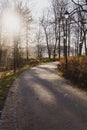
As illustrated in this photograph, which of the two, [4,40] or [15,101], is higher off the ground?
[4,40]

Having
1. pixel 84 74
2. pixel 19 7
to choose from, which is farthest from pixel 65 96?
pixel 19 7

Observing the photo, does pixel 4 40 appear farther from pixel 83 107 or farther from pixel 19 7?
pixel 83 107

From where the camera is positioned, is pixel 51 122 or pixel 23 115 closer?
pixel 51 122

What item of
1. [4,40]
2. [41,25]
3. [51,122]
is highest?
[41,25]

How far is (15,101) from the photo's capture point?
11695mm

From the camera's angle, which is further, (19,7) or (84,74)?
(19,7)

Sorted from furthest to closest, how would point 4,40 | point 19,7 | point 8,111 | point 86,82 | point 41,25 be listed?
point 41,25 → point 4,40 → point 19,7 → point 86,82 → point 8,111

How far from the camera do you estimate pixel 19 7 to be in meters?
38.7

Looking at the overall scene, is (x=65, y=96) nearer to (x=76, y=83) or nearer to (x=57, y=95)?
(x=57, y=95)

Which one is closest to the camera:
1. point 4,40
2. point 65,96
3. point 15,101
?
point 15,101

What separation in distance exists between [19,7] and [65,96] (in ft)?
92.2

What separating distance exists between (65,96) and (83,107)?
243cm

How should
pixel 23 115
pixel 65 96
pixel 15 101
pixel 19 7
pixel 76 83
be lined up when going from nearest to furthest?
pixel 23 115
pixel 15 101
pixel 65 96
pixel 76 83
pixel 19 7

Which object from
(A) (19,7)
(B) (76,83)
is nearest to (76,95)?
(B) (76,83)
